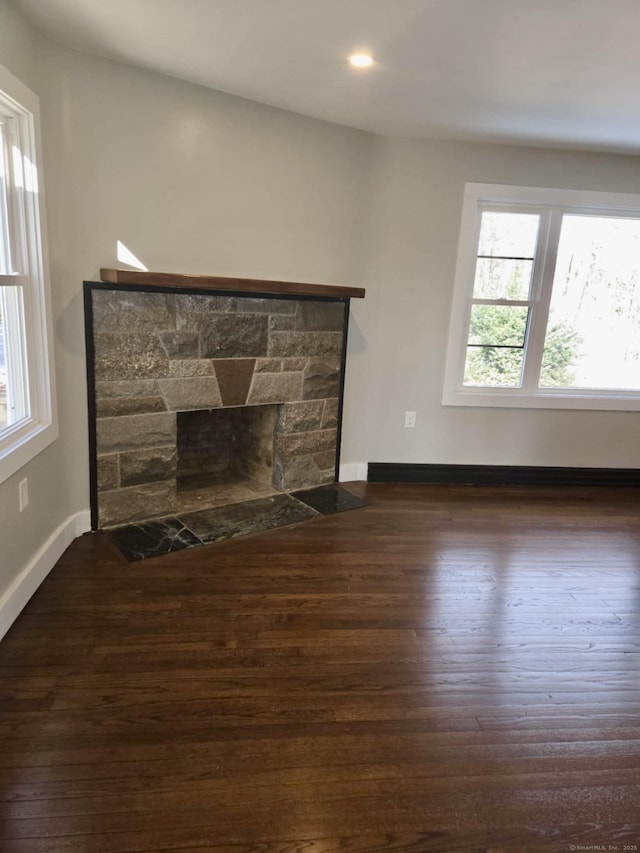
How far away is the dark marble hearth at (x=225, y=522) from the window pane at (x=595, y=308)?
1.90m

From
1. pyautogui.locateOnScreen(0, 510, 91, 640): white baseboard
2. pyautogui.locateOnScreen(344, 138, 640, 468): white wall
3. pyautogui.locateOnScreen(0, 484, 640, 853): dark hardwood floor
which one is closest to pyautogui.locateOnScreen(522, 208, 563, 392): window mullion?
pyautogui.locateOnScreen(344, 138, 640, 468): white wall

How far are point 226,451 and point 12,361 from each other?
1.84 meters

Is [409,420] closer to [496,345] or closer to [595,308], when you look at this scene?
[496,345]

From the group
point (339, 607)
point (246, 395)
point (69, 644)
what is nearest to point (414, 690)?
point (339, 607)

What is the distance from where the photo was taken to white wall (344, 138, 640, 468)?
3.64 metres

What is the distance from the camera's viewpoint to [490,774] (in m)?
1.56

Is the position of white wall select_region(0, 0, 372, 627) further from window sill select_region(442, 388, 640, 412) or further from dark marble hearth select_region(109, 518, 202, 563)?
window sill select_region(442, 388, 640, 412)

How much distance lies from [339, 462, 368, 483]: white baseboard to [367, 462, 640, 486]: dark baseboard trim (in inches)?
1.8

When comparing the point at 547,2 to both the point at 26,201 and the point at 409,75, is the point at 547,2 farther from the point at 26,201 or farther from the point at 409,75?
the point at 26,201

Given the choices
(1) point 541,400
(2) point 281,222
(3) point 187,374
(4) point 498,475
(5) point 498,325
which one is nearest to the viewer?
(3) point 187,374

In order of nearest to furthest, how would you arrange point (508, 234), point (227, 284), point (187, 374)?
point (227, 284), point (187, 374), point (508, 234)

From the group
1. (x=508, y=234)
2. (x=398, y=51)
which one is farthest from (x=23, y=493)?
(x=508, y=234)

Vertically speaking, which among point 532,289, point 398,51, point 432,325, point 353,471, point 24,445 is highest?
point 398,51

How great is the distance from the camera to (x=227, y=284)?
290cm
